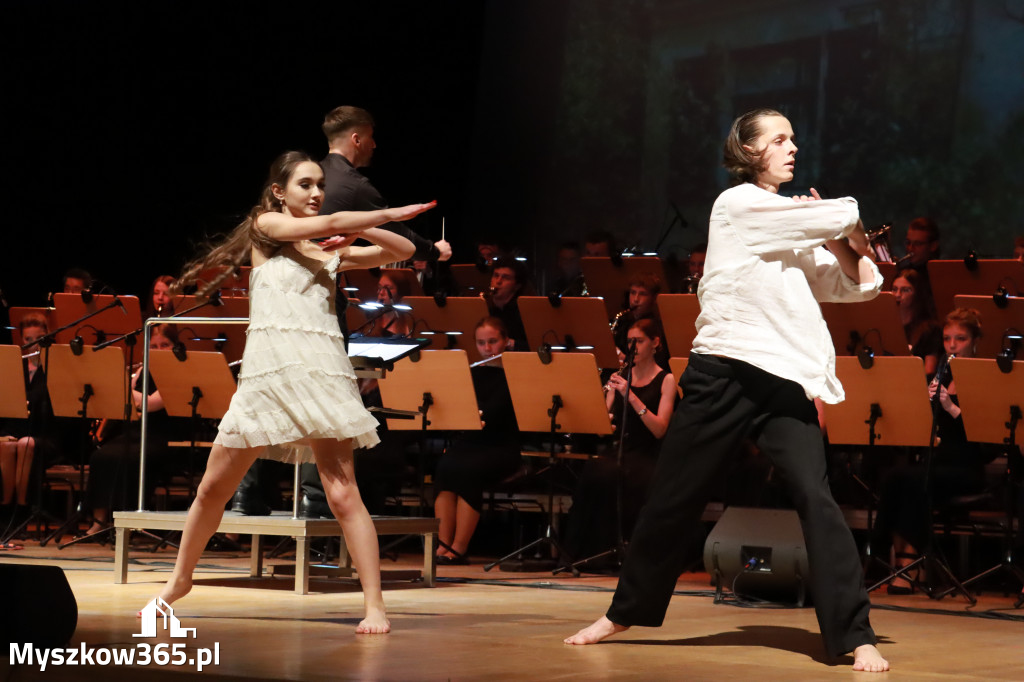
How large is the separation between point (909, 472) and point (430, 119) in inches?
245

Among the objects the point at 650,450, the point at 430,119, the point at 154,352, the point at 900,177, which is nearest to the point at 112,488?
the point at 154,352

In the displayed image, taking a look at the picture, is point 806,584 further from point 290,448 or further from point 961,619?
point 290,448

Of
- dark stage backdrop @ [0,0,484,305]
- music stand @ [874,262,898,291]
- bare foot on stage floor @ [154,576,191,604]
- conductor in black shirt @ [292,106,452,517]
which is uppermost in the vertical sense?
dark stage backdrop @ [0,0,484,305]

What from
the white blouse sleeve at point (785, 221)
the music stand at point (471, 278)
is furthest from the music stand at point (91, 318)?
the white blouse sleeve at point (785, 221)

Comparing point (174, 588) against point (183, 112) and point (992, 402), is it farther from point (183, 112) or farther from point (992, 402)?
point (183, 112)

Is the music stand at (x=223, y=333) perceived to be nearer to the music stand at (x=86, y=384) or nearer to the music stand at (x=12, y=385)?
the music stand at (x=86, y=384)

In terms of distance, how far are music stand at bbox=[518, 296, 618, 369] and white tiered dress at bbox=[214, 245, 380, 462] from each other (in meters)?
2.94

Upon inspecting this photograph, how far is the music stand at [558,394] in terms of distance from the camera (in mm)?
6176

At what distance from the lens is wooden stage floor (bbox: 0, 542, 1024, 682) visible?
10.9 ft

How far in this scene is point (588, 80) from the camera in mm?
10977

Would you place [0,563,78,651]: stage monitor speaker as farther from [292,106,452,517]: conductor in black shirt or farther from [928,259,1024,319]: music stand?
[928,259,1024,319]: music stand

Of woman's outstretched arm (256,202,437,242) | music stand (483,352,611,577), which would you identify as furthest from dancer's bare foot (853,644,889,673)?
music stand (483,352,611,577)

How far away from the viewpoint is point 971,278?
24.1 ft

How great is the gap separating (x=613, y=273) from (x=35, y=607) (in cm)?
597
